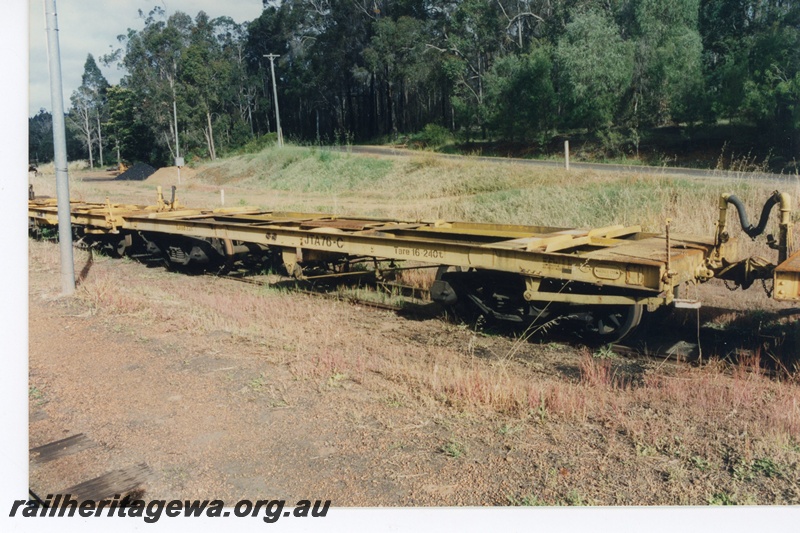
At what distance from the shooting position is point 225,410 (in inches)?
204

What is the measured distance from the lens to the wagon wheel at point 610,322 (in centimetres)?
677

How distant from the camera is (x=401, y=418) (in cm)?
493

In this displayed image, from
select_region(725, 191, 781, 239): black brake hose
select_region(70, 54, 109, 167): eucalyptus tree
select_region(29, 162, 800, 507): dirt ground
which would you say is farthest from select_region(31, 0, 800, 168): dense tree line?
select_region(725, 191, 781, 239): black brake hose

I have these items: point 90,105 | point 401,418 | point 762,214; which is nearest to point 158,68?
point 90,105

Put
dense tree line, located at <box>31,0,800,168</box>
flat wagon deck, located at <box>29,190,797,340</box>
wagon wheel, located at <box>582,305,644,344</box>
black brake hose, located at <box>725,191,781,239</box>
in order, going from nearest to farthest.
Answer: black brake hose, located at <box>725,191,781,239</box>, flat wagon deck, located at <box>29,190,797,340</box>, wagon wheel, located at <box>582,305,644,344</box>, dense tree line, located at <box>31,0,800,168</box>

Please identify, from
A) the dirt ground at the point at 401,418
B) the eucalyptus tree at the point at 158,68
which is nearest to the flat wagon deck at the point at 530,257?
the dirt ground at the point at 401,418

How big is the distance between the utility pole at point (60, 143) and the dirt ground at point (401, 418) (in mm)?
1468

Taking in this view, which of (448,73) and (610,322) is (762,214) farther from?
(448,73)

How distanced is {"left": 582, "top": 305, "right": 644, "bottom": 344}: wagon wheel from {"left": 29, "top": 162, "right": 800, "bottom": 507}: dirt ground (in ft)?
0.71

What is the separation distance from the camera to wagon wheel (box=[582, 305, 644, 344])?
677 cm

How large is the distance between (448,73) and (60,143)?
27909 millimetres

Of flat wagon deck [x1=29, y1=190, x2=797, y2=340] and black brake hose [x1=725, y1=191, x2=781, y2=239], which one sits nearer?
black brake hose [x1=725, y1=191, x2=781, y2=239]

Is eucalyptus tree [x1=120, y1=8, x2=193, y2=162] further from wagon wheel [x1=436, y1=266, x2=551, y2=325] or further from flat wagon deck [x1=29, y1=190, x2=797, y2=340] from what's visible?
wagon wheel [x1=436, y1=266, x2=551, y2=325]

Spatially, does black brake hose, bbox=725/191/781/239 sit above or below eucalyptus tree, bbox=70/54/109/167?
below
